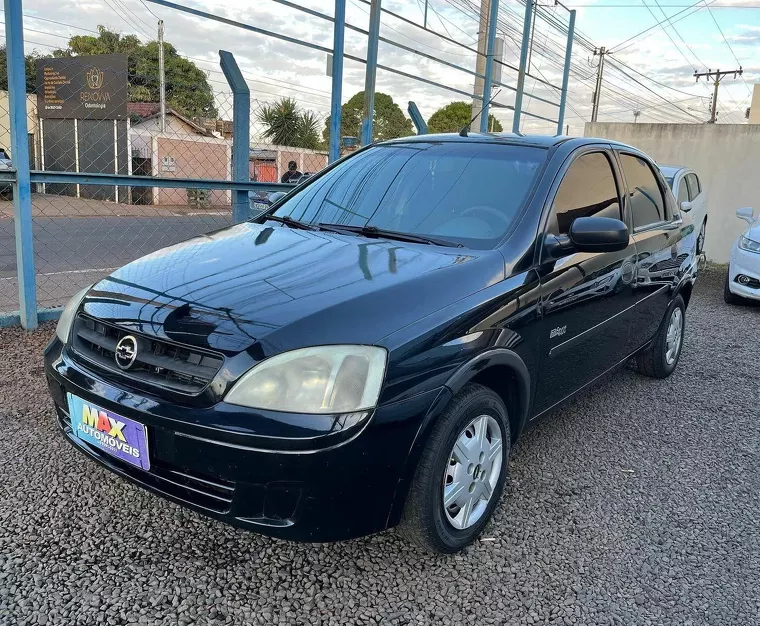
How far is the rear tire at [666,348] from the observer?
4.62 m

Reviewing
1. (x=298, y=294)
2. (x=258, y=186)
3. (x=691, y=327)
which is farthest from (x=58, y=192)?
(x=691, y=327)

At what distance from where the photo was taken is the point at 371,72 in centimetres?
677

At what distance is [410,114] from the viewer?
7.57m

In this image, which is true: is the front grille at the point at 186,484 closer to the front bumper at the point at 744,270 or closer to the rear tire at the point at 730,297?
the front bumper at the point at 744,270

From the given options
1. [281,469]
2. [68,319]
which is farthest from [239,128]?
[281,469]

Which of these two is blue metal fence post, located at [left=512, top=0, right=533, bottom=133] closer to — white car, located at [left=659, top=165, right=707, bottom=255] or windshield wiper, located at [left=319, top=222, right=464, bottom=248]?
white car, located at [left=659, top=165, right=707, bottom=255]

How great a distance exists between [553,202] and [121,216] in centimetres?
804

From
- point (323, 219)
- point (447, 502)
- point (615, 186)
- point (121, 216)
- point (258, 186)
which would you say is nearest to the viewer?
point (447, 502)

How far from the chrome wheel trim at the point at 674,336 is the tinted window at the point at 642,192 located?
85 cm

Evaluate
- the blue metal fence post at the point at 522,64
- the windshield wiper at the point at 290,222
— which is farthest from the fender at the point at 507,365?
the blue metal fence post at the point at 522,64

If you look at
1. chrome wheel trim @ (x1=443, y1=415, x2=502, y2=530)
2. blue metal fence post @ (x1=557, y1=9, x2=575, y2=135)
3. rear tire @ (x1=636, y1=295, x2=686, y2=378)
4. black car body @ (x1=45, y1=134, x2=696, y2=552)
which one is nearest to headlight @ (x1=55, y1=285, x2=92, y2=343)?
black car body @ (x1=45, y1=134, x2=696, y2=552)

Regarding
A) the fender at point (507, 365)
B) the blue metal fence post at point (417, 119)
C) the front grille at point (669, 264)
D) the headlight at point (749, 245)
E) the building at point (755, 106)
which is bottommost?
the fender at point (507, 365)

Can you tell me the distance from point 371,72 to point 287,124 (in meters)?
1.12

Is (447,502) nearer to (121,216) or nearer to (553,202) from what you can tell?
(553,202)
